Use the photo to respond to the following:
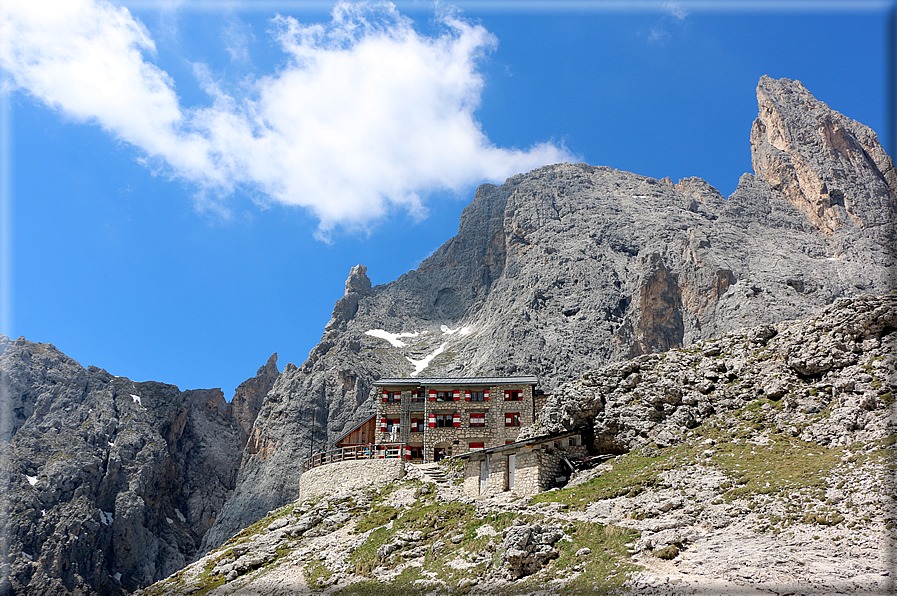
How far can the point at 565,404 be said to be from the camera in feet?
154

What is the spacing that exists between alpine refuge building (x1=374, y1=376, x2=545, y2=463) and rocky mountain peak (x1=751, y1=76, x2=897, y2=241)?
137 meters

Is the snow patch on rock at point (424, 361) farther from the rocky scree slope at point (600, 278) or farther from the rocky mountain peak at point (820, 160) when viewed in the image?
the rocky mountain peak at point (820, 160)

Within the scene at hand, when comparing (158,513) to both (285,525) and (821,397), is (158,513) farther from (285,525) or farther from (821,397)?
(821,397)

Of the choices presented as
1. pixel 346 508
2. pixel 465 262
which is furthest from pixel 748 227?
pixel 346 508

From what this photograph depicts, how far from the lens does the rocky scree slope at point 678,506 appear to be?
2261 centimetres

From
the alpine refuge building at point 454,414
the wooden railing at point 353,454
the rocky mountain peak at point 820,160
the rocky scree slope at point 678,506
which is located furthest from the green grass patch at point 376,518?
the rocky mountain peak at point 820,160

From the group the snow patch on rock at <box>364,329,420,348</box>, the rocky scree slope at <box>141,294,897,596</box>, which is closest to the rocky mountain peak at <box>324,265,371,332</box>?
the snow patch on rock at <box>364,329,420,348</box>

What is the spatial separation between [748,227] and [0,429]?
7404 inches

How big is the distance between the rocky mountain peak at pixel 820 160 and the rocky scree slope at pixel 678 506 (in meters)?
144

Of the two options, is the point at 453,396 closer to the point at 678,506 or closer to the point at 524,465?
the point at 524,465

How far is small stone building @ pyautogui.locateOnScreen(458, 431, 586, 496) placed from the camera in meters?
40.2

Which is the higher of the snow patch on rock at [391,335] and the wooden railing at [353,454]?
the snow patch on rock at [391,335]

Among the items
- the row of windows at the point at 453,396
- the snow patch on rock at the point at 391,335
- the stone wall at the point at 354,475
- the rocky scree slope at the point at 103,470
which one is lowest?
the rocky scree slope at the point at 103,470

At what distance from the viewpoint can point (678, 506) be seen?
29.4 meters
